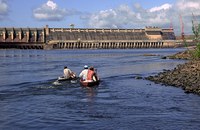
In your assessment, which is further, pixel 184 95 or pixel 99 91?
pixel 99 91

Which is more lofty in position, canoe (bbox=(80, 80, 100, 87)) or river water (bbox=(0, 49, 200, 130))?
canoe (bbox=(80, 80, 100, 87))

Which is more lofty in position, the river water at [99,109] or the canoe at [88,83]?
the canoe at [88,83]

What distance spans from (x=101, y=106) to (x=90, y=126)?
19.6 feet

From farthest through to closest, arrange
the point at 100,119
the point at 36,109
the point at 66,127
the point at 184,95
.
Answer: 1. the point at 184,95
2. the point at 36,109
3. the point at 100,119
4. the point at 66,127

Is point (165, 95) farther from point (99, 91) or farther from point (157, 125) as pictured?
point (157, 125)

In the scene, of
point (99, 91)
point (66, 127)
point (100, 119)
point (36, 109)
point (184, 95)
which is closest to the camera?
point (66, 127)

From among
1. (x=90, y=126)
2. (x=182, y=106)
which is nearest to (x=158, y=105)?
(x=182, y=106)

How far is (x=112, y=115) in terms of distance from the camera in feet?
73.5

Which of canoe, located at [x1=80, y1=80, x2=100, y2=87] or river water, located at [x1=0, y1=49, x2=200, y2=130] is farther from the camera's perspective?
canoe, located at [x1=80, y1=80, x2=100, y2=87]

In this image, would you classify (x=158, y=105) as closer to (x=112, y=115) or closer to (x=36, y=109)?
(x=112, y=115)

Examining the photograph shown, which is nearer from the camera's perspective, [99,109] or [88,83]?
[99,109]

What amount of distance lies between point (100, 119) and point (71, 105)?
5094 millimetres

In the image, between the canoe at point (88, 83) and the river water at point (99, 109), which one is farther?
the canoe at point (88, 83)

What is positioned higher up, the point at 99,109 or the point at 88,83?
the point at 88,83
